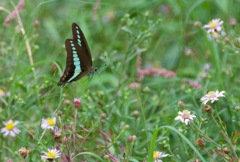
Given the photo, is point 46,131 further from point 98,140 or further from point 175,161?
point 175,161

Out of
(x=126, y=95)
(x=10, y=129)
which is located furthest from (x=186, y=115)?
(x=10, y=129)

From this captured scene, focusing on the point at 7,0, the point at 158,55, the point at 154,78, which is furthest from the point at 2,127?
the point at 158,55

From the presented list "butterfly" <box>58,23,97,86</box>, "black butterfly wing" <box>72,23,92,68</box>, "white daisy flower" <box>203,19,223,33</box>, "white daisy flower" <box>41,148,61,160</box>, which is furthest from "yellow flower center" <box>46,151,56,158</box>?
"white daisy flower" <box>203,19,223,33</box>

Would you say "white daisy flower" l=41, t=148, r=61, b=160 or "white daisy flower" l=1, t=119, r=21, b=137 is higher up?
"white daisy flower" l=1, t=119, r=21, b=137

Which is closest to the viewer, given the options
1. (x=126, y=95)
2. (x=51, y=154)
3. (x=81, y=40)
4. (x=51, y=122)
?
(x=51, y=154)

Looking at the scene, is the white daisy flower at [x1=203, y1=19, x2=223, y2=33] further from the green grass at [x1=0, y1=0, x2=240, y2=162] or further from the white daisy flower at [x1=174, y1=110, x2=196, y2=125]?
the white daisy flower at [x1=174, y1=110, x2=196, y2=125]

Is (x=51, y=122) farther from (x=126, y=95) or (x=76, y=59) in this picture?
(x=126, y=95)

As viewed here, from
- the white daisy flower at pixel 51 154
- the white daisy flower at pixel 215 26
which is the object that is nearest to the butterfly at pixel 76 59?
the white daisy flower at pixel 51 154
